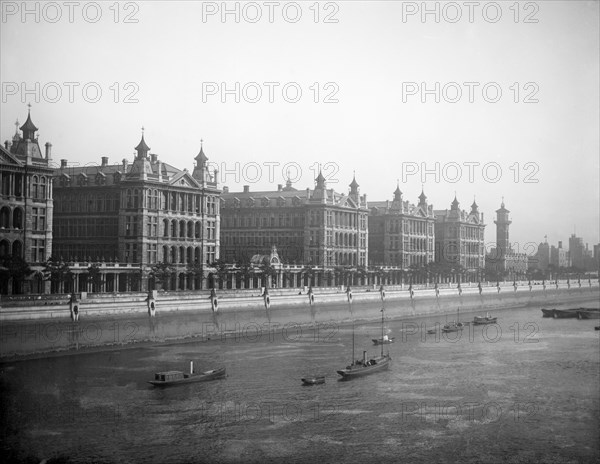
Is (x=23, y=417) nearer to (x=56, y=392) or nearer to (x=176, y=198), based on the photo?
(x=56, y=392)

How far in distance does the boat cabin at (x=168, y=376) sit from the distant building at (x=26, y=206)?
25399 mm

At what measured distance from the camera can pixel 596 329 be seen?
85.1 metres

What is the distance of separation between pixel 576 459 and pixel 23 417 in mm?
25518

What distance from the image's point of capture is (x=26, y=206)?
70750 mm

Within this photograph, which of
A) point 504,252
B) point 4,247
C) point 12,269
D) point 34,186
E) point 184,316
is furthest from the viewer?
point 504,252

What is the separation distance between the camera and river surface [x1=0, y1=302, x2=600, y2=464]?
116 feet

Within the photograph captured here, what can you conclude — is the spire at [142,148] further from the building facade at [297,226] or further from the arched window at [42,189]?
the building facade at [297,226]

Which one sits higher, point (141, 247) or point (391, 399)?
point (141, 247)

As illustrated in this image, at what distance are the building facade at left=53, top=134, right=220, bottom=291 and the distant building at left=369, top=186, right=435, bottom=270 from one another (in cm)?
4746

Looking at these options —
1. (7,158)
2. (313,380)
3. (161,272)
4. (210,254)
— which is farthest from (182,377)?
(210,254)

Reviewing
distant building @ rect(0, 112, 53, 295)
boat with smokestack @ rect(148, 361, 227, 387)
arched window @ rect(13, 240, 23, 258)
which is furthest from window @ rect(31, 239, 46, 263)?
boat with smokestack @ rect(148, 361, 227, 387)

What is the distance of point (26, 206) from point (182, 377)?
30.3 meters

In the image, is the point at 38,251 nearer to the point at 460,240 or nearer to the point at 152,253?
the point at 152,253

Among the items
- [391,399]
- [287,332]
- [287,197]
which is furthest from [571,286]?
[391,399]
